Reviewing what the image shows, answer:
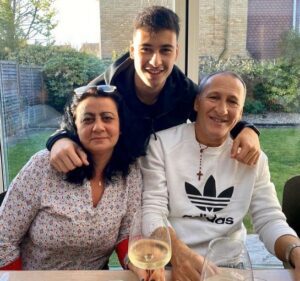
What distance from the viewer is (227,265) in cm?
89

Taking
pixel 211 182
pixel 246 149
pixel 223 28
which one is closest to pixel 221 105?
pixel 246 149

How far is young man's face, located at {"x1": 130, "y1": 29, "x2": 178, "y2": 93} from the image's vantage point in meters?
1.73

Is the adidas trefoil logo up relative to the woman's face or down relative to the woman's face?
down

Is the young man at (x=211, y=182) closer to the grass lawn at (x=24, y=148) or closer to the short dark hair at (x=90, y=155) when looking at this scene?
the short dark hair at (x=90, y=155)

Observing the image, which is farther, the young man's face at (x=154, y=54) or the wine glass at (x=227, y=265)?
the young man's face at (x=154, y=54)

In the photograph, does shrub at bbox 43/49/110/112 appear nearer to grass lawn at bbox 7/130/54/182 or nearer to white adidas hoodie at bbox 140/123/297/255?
grass lawn at bbox 7/130/54/182

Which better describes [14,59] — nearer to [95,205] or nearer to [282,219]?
[95,205]

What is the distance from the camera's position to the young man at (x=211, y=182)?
Result: 1583mm

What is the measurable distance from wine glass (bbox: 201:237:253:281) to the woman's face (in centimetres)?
74

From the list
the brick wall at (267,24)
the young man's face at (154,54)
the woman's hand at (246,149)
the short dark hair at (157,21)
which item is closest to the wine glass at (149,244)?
the woman's hand at (246,149)

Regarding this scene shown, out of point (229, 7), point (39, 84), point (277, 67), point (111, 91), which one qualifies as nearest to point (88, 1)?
point (39, 84)

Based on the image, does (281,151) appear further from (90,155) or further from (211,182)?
(90,155)

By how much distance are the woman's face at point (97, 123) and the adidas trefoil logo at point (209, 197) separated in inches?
15.8

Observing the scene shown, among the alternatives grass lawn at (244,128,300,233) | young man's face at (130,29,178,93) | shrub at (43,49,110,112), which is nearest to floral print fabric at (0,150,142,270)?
young man's face at (130,29,178,93)
